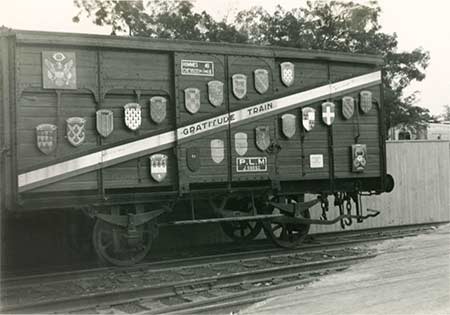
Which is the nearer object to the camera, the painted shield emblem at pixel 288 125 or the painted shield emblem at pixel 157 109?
the painted shield emblem at pixel 157 109

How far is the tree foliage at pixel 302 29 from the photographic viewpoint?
28344mm

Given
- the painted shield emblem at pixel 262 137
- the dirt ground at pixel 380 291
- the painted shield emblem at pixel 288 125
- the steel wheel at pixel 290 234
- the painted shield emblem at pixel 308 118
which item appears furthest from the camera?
the steel wheel at pixel 290 234

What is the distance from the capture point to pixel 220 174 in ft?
31.9

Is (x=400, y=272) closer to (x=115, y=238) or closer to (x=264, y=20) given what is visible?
(x=115, y=238)

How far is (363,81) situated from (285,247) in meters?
3.86

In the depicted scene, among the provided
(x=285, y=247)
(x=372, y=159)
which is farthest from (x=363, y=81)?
(x=285, y=247)

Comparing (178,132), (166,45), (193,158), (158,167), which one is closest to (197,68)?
(166,45)

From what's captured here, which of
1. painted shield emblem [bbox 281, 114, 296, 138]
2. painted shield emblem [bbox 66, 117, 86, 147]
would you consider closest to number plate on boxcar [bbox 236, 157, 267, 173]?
painted shield emblem [bbox 281, 114, 296, 138]

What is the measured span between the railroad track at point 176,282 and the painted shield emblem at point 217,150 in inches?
71.1

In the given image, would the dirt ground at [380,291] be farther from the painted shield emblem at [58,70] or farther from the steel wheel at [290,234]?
the painted shield emblem at [58,70]

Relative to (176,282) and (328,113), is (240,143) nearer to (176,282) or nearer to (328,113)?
(328,113)

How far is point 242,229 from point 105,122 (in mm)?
4071

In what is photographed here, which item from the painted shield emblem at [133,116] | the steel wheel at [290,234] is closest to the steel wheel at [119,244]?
the painted shield emblem at [133,116]

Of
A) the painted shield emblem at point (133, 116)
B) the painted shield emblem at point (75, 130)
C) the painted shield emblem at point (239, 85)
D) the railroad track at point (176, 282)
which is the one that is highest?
the painted shield emblem at point (239, 85)
